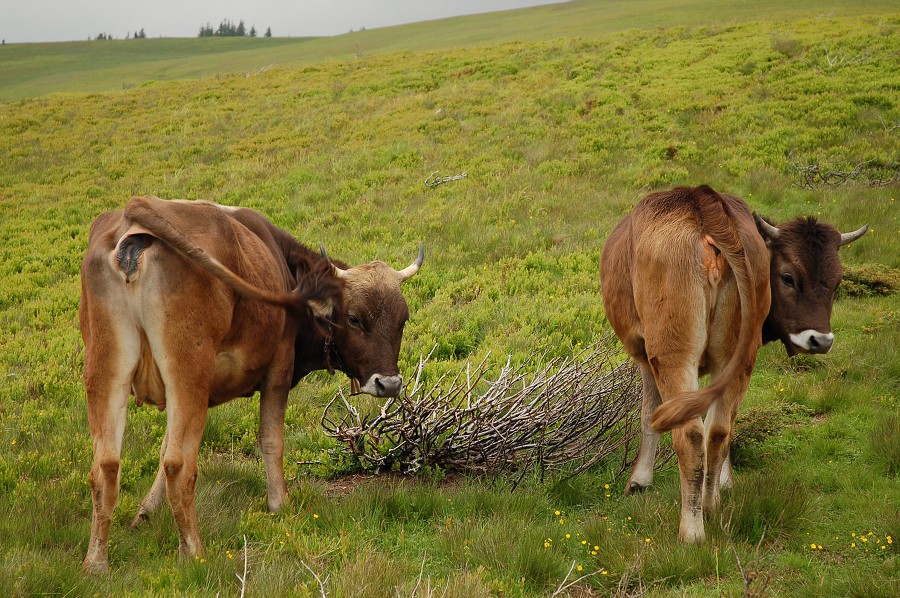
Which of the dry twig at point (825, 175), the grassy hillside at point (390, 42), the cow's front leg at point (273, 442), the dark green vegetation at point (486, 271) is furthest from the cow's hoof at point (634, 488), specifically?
the grassy hillside at point (390, 42)

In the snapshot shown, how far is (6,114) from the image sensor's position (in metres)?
29.0

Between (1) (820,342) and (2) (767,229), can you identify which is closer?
(1) (820,342)

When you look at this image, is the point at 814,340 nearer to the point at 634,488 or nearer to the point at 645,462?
the point at 645,462

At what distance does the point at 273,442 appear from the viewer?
5.59 metres

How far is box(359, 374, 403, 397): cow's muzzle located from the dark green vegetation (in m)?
0.74

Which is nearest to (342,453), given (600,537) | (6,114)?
(600,537)

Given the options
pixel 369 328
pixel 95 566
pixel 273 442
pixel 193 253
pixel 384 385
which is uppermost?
pixel 193 253

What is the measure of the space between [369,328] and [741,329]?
2.71 m

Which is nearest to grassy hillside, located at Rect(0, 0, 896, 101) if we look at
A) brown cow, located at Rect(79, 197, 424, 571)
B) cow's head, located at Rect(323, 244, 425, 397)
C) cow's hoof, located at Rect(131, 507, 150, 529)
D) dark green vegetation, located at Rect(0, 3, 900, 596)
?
→ dark green vegetation, located at Rect(0, 3, 900, 596)

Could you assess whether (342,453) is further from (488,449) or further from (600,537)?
(600,537)

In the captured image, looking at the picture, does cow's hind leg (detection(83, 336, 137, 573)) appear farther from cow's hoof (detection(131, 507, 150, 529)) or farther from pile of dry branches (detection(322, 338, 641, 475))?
pile of dry branches (detection(322, 338, 641, 475))

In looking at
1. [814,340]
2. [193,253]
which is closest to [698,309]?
[814,340]

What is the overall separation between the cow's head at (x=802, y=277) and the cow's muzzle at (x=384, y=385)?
10.0 ft

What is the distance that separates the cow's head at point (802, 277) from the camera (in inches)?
233
